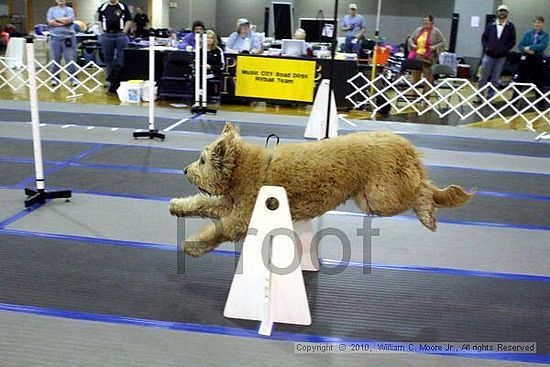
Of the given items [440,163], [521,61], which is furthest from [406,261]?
[521,61]

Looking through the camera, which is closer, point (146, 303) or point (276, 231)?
point (276, 231)

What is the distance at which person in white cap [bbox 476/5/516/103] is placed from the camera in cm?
1063

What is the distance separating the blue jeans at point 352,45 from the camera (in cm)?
1359

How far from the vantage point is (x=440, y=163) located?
6.43 meters

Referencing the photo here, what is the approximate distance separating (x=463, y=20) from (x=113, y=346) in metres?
18.5

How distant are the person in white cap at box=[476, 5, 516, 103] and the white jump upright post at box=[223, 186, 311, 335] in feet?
31.1

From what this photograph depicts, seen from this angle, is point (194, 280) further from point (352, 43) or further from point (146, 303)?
point (352, 43)

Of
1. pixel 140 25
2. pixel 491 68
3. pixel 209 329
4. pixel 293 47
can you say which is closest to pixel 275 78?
pixel 293 47

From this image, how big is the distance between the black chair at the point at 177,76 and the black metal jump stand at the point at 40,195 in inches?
227

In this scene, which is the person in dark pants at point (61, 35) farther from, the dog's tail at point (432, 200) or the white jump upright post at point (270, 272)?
the dog's tail at point (432, 200)

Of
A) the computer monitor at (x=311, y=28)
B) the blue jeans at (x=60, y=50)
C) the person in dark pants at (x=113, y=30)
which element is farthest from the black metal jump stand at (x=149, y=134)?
the computer monitor at (x=311, y=28)

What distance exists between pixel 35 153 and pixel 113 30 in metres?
7.09

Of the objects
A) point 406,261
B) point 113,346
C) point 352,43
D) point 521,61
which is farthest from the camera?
point 352,43

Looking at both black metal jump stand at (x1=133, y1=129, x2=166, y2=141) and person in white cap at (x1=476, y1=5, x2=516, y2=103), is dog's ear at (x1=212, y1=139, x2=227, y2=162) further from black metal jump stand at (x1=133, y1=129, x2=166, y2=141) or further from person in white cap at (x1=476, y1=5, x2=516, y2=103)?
person in white cap at (x1=476, y1=5, x2=516, y2=103)
